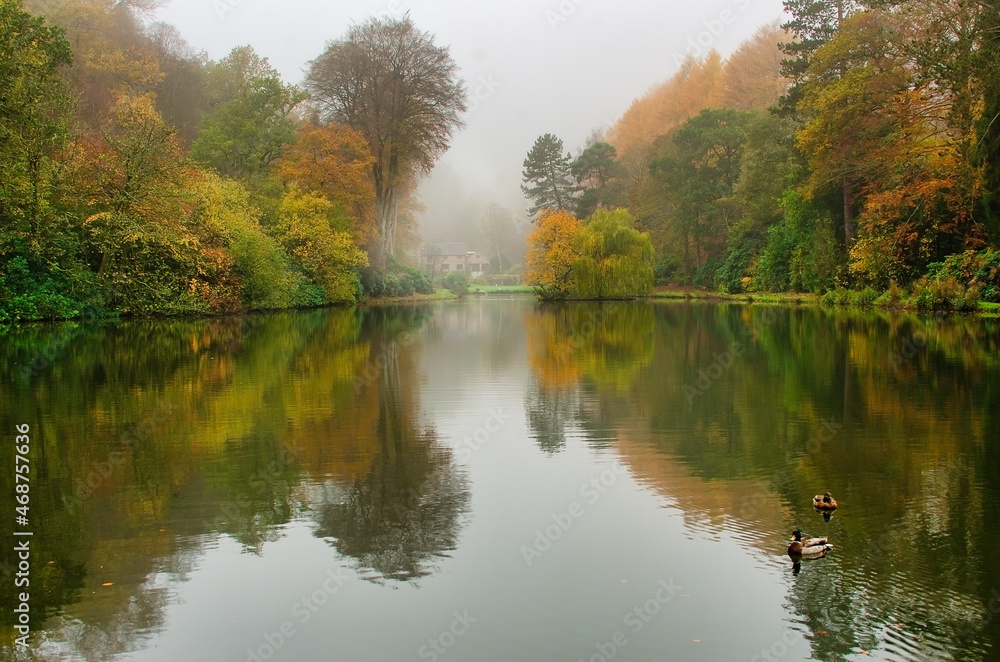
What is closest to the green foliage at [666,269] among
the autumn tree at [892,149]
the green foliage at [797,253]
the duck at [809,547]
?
the green foliage at [797,253]

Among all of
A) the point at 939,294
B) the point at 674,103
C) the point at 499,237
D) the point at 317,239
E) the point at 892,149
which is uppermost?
the point at 674,103

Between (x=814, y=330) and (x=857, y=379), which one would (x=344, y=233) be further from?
(x=857, y=379)

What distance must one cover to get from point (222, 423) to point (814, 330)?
19.1 meters

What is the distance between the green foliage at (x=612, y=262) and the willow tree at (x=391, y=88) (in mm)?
11187

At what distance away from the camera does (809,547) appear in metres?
5.38

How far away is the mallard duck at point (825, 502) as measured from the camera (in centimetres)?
630

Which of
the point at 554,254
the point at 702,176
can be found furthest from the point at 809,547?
the point at 702,176

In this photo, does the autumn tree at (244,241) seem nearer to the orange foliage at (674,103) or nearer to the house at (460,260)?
the orange foliage at (674,103)

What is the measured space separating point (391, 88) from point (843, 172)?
2513 centimetres

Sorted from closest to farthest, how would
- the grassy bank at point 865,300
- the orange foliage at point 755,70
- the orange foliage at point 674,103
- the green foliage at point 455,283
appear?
the grassy bank at point 865,300, the orange foliage at point 755,70, the orange foliage at point 674,103, the green foliage at point 455,283

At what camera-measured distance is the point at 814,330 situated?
952 inches

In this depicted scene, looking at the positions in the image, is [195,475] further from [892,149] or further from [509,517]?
[892,149]

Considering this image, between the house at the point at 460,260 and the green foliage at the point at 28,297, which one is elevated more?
the house at the point at 460,260

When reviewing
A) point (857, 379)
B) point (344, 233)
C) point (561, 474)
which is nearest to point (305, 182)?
point (344, 233)
